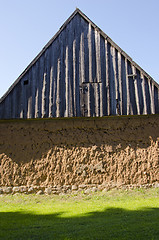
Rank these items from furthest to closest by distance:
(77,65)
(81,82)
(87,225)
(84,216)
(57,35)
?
1. (57,35)
2. (77,65)
3. (81,82)
4. (84,216)
5. (87,225)

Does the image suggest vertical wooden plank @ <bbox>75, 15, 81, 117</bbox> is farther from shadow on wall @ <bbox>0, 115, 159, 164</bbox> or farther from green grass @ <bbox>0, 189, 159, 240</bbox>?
green grass @ <bbox>0, 189, 159, 240</bbox>

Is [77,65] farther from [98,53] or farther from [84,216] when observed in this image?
[84,216]

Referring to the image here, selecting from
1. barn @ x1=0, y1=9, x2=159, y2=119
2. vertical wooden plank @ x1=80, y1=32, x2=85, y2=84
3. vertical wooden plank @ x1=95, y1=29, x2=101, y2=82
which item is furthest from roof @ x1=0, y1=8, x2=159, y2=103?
vertical wooden plank @ x1=80, y1=32, x2=85, y2=84

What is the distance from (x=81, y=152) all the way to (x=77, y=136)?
26.6 inches

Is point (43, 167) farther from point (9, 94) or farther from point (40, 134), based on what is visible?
point (9, 94)

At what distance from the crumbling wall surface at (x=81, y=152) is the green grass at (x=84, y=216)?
703mm

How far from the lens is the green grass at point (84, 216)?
507 centimetres

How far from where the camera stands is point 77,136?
33.9 ft

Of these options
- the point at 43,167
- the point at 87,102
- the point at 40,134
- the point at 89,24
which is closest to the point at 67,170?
the point at 43,167

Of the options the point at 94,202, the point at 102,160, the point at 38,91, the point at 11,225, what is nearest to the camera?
the point at 11,225

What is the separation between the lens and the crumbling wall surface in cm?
994

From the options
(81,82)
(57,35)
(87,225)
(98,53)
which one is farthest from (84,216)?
(57,35)

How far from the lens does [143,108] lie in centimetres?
1018

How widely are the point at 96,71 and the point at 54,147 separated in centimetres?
372
